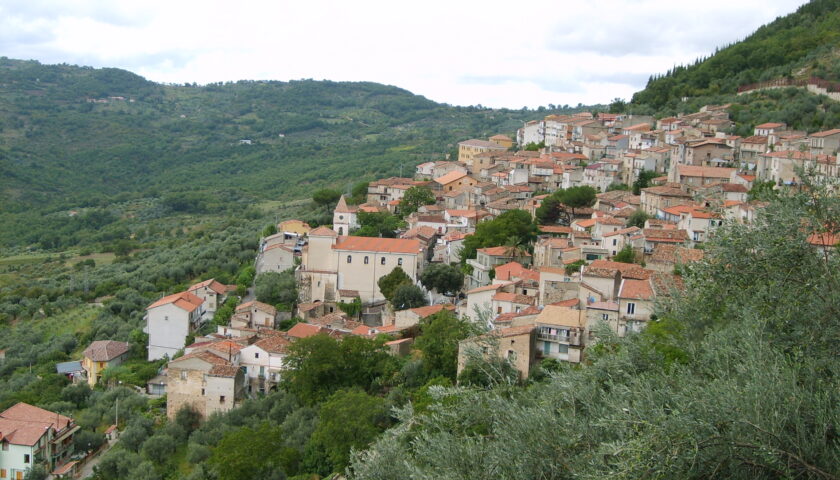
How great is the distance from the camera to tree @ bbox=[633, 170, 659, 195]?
42.4 meters

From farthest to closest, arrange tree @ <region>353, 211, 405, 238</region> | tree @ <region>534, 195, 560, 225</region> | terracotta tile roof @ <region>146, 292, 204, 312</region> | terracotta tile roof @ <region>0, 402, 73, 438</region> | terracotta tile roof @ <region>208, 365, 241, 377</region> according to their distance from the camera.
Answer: tree @ <region>353, 211, 405, 238</region>, tree @ <region>534, 195, 560, 225</region>, terracotta tile roof @ <region>146, 292, 204, 312</region>, terracotta tile roof @ <region>0, 402, 73, 438</region>, terracotta tile roof @ <region>208, 365, 241, 377</region>

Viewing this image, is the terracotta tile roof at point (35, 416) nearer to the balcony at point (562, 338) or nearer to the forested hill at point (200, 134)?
the balcony at point (562, 338)

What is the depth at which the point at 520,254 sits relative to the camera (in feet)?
111

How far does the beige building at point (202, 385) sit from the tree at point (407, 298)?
8051 mm

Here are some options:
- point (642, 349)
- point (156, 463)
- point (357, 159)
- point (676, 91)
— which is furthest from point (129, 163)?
point (642, 349)

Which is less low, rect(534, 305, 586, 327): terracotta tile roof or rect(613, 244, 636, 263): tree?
rect(613, 244, 636, 263): tree

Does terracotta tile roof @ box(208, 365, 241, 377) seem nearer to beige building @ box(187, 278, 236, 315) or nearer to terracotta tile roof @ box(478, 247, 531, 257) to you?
beige building @ box(187, 278, 236, 315)

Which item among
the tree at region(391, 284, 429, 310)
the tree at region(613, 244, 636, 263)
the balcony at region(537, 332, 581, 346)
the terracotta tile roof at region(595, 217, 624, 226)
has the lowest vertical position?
the tree at region(391, 284, 429, 310)

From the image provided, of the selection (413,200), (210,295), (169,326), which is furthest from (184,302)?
(413,200)

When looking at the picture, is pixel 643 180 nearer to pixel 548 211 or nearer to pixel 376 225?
pixel 548 211

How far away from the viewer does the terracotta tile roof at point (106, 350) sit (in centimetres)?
3278

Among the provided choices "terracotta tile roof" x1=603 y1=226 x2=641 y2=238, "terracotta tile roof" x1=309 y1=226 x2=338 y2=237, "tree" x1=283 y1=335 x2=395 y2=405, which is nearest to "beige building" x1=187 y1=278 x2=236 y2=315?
"terracotta tile roof" x1=309 y1=226 x2=338 y2=237

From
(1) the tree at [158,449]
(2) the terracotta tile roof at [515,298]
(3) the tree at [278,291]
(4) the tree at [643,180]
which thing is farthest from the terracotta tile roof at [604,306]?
(4) the tree at [643,180]

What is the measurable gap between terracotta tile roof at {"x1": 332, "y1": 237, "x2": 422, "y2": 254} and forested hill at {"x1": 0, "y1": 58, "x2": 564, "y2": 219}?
3902 centimetres
